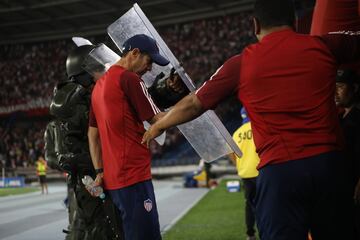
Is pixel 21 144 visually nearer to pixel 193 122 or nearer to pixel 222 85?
pixel 193 122

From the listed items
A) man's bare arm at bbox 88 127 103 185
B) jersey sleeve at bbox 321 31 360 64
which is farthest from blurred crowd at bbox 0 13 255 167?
jersey sleeve at bbox 321 31 360 64

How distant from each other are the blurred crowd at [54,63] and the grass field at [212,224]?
1800 centimetres

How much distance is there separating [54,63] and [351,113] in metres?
38.6

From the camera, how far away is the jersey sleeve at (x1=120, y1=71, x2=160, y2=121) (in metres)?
3.07

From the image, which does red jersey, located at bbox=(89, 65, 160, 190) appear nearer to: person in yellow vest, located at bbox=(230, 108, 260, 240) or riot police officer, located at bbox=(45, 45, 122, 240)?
riot police officer, located at bbox=(45, 45, 122, 240)

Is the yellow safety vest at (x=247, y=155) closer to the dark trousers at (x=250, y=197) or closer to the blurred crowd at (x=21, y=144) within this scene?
the dark trousers at (x=250, y=197)

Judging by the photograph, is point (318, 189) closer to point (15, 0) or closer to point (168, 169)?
point (168, 169)

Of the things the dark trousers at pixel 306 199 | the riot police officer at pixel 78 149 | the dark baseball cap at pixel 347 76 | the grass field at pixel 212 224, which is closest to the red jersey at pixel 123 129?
the riot police officer at pixel 78 149

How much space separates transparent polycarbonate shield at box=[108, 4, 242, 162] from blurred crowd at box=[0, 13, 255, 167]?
25828mm

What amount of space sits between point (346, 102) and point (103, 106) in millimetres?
1615

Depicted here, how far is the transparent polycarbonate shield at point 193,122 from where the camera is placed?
298 cm

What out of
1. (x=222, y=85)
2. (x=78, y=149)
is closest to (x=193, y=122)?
(x=222, y=85)

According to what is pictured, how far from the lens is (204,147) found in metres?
3.26

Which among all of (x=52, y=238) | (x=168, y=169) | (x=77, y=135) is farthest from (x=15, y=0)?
(x=77, y=135)
